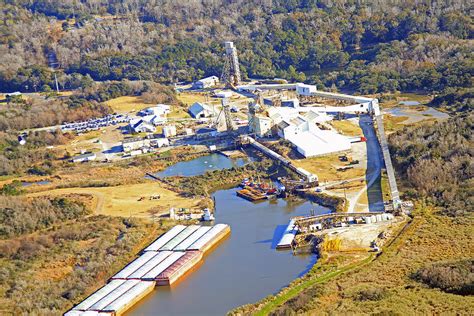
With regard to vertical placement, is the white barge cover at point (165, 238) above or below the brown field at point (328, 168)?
below

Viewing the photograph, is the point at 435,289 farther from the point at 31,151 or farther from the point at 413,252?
the point at 31,151

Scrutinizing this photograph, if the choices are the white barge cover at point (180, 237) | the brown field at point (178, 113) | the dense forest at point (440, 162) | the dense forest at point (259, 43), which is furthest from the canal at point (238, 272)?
the dense forest at point (259, 43)

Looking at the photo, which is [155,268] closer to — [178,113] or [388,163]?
[388,163]

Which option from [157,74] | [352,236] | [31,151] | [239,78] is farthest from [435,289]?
[157,74]

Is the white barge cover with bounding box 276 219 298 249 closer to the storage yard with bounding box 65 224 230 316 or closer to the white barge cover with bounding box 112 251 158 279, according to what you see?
the storage yard with bounding box 65 224 230 316

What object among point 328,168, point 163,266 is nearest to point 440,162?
point 328,168

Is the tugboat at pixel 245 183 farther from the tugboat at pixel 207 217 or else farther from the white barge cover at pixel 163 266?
the white barge cover at pixel 163 266

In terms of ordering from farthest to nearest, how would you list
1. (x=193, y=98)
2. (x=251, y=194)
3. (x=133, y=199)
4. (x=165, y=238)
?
1. (x=193, y=98)
2. (x=133, y=199)
3. (x=251, y=194)
4. (x=165, y=238)
